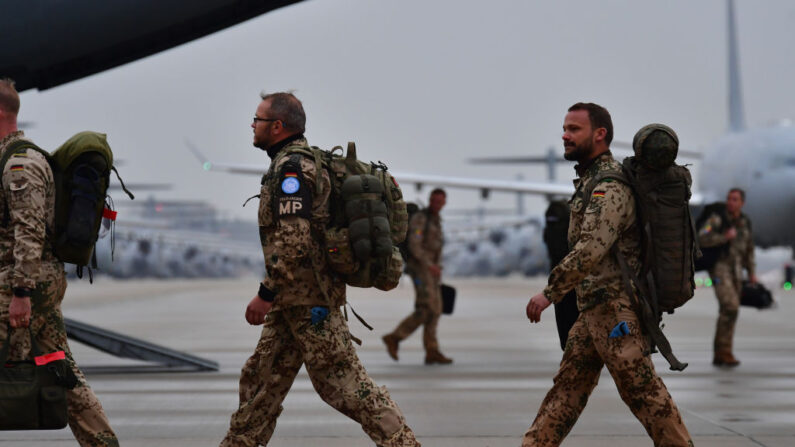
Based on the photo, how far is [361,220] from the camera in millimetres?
4898

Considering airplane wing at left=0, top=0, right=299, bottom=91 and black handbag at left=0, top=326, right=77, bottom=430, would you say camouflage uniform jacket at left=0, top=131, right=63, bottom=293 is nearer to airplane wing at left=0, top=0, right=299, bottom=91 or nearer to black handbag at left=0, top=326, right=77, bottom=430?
black handbag at left=0, top=326, right=77, bottom=430

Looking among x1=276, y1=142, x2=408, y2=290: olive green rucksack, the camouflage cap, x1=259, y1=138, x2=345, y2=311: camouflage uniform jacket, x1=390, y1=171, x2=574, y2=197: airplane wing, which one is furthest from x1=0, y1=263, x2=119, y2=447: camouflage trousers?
x1=390, y1=171, x2=574, y2=197: airplane wing

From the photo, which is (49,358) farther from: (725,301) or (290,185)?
(725,301)

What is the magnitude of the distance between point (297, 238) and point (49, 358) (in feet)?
4.01

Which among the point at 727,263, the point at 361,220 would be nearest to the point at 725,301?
the point at 727,263

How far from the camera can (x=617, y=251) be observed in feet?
16.4

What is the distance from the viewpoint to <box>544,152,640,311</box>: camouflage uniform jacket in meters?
4.84

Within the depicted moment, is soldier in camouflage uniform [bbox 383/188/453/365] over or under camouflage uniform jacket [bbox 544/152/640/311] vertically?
under

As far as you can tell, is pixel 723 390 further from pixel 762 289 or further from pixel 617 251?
pixel 617 251

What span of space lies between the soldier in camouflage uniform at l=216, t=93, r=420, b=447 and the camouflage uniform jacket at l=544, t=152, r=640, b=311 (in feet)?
3.18

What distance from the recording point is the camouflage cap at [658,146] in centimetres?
493

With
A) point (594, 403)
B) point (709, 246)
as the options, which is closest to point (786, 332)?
point (709, 246)

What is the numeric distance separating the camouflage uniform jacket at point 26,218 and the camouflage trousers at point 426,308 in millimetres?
6723

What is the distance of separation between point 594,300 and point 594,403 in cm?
368
